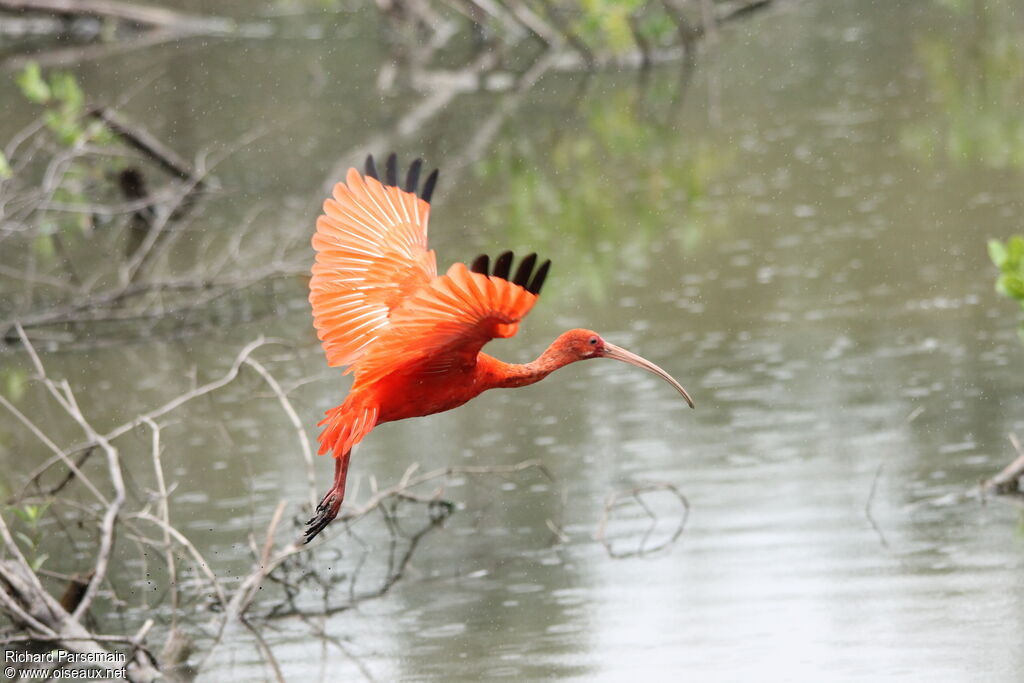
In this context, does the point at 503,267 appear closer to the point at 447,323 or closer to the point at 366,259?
the point at 447,323

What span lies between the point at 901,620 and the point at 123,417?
773cm

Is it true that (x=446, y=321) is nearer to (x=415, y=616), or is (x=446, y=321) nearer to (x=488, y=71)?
(x=415, y=616)

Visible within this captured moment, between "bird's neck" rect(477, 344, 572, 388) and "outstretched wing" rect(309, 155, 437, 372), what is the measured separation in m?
0.55

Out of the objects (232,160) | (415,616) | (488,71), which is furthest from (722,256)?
(488,71)

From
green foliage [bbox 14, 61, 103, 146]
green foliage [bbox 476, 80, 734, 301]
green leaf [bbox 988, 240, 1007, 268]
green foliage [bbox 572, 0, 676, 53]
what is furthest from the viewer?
green foliage [bbox 572, 0, 676, 53]

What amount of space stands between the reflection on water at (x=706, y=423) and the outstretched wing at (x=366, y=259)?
2753 mm

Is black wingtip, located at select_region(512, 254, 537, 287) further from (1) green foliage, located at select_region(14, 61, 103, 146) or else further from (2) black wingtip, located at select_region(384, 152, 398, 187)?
(1) green foliage, located at select_region(14, 61, 103, 146)

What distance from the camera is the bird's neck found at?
6.32m

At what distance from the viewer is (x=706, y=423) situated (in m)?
12.0

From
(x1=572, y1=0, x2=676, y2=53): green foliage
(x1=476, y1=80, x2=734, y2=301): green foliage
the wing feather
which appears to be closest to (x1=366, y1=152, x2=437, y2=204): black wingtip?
the wing feather

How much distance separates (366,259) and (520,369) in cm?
86

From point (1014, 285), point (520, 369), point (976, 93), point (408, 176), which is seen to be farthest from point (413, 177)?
point (976, 93)

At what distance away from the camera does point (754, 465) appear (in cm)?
1107

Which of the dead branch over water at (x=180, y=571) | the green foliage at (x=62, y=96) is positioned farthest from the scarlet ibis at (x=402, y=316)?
the green foliage at (x=62, y=96)
